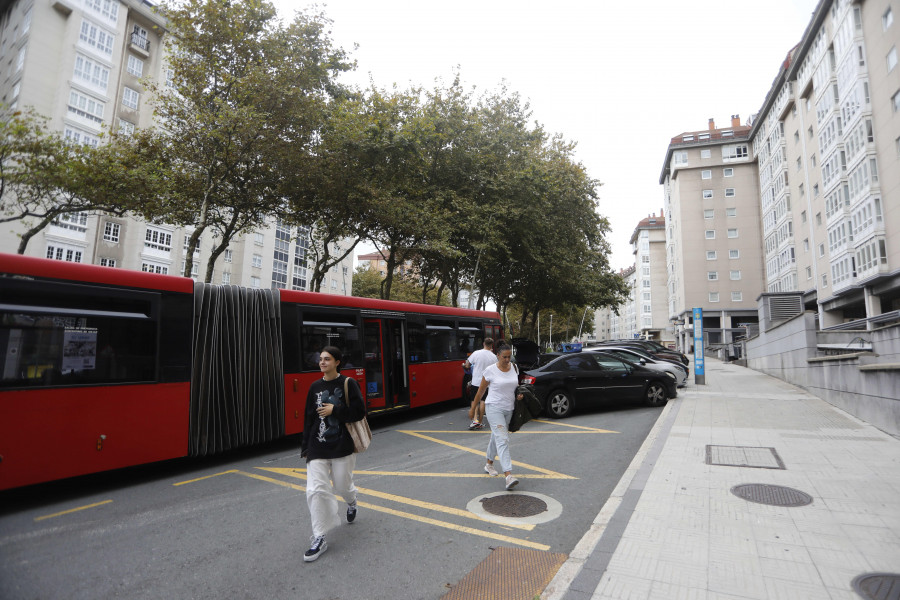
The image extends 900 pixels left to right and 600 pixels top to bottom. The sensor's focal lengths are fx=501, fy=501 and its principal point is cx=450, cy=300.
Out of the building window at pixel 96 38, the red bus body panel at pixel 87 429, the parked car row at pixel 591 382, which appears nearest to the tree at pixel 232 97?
the red bus body panel at pixel 87 429

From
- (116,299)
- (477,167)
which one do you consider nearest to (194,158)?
(116,299)

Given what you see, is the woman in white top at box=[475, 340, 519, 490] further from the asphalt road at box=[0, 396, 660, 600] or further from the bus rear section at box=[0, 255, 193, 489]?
the bus rear section at box=[0, 255, 193, 489]

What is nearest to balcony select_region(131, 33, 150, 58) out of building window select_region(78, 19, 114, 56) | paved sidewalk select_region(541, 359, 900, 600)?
building window select_region(78, 19, 114, 56)

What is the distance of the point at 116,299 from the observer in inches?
256

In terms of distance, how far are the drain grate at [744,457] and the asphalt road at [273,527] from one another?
119 centimetres

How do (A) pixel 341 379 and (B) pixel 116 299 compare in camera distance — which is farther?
(B) pixel 116 299

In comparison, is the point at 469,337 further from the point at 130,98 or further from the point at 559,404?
the point at 130,98

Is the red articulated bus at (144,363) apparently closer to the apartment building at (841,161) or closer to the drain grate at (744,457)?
the drain grate at (744,457)

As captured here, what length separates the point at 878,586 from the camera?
3.27 metres

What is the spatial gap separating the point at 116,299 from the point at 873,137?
38.6 metres

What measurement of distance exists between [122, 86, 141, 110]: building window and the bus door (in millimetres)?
37736

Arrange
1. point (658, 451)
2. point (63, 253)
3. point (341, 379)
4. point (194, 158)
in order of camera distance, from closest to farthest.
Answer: point (341, 379) < point (658, 451) < point (194, 158) < point (63, 253)

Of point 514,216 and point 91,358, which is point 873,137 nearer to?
point 514,216

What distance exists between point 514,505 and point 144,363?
5162mm
